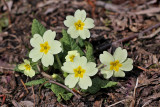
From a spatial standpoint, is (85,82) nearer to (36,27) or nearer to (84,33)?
(84,33)

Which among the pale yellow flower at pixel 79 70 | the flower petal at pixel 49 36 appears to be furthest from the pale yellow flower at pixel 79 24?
the pale yellow flower at pixel 79 70

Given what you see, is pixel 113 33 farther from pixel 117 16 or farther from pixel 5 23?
pixel 5 23

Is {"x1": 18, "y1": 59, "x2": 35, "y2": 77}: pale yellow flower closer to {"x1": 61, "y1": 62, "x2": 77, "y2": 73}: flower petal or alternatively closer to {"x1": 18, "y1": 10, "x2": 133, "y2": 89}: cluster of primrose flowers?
{"x1": 18, "y1": 10, "x2": 133, "y2": 89}: cluster of primrose flowers

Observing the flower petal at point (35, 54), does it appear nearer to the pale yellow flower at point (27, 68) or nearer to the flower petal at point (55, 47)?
the flower petal at point (55, 47)

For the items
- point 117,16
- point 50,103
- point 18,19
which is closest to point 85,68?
point 50,103

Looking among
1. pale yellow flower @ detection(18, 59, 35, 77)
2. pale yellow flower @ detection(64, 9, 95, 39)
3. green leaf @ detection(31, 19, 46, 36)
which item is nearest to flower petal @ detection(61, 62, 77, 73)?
pale yellow flower @ detection(64, 9, 95, 39)

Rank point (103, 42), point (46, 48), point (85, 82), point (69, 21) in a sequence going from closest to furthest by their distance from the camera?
point (85, 82) < point (46, 48) < point (69, 21) < point (103, 42)

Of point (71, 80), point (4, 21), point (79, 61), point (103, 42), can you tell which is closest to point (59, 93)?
point (71, 80)
